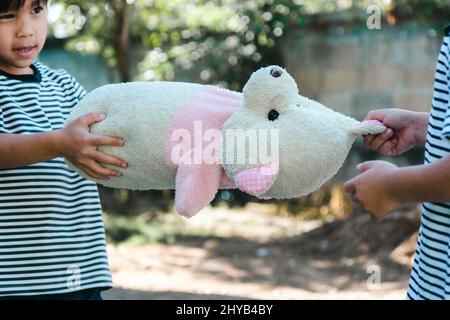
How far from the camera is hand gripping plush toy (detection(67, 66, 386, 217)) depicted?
1.31 meters

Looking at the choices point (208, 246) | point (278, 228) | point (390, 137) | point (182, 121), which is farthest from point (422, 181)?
point (278, 228)

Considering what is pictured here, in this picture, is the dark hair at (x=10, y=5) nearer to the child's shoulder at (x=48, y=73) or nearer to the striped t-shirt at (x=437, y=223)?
the child's shoulder at (x=48, y=73)

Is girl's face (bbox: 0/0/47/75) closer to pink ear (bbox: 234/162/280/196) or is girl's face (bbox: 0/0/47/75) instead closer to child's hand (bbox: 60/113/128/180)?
child's hand (bbox: 60/113/128/180)

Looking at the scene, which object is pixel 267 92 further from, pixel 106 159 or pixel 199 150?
pixel 106 159

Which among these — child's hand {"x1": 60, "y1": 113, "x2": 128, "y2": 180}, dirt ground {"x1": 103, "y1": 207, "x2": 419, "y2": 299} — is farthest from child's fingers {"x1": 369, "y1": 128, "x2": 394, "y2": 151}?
dirt ground {"x1": 103, "y1": 207, "x2": 419, "y2": 299}

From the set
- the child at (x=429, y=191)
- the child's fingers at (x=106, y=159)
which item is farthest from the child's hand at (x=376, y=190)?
the child's fingers at (x=106, y=159)

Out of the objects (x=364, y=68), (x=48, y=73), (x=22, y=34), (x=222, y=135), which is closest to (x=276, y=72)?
(x=222, y=135)

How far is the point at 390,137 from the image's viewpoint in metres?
1.52

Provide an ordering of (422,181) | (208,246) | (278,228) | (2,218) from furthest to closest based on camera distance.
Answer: (278,228) → (208,246) → (2,218) → (422,181)

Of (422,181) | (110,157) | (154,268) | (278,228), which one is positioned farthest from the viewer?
(278,228)

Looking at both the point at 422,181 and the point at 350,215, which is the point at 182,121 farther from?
the point at 350,215

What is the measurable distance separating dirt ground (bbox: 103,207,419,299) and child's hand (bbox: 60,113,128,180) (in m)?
1.86
